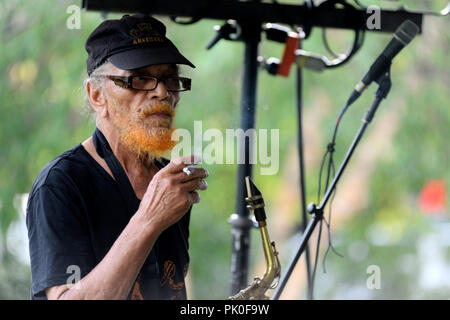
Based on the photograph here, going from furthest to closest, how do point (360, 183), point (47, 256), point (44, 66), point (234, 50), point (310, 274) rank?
point (360, 183) → point (234, 50) → point (44, 66) → point (310, 274) → point (47, 256)

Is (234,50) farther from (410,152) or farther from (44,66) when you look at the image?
(410,152)

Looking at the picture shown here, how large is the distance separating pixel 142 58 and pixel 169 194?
0.28 m

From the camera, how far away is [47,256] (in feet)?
3.63

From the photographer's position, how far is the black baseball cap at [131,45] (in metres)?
1.17

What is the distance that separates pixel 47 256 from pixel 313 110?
11.6 feet

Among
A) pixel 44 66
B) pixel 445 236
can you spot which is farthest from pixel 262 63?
pixel 445 236

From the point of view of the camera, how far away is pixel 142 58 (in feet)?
3.81

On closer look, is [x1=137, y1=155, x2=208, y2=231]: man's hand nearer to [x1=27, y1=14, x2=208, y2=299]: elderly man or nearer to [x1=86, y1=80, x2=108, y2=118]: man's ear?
[x1=27, y1=14, x2=208, y2=299]: elderly man

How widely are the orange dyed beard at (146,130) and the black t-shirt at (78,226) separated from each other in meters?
0.07

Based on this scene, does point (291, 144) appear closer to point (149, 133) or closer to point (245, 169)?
point (245, 169)
